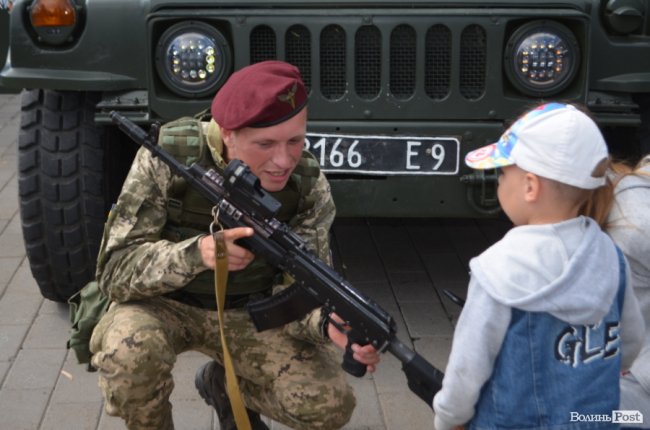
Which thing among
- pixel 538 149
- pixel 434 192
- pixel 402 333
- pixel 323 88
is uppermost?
pixel 538 149

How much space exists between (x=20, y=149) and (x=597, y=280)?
2.59 metres

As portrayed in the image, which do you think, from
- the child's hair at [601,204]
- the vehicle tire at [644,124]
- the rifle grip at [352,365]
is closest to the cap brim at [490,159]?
the child's hair at [601,204]

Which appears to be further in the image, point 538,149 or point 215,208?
point 215,208

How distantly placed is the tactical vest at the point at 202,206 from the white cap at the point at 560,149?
92cm

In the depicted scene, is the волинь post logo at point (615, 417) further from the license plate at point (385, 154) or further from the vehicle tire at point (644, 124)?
the vehicle tire at point (644, 124)

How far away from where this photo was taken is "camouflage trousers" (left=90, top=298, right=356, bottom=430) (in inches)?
117

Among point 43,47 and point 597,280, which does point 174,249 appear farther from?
point 43,47

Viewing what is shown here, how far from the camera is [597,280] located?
2318 mm

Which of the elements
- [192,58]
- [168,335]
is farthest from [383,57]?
[168,335]

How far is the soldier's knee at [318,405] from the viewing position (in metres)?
3.07

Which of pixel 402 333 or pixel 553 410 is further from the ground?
pixel 553 410

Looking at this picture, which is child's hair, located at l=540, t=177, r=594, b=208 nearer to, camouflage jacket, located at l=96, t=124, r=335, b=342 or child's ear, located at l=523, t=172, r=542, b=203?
child's ear, located at l=523, t=172, r=542, b=203

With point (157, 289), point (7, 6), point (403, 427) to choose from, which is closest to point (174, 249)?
point (157, 289)

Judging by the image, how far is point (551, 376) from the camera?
2.34 metres
